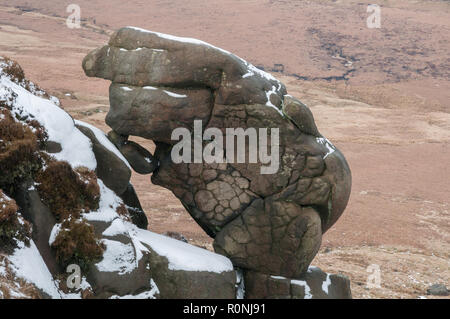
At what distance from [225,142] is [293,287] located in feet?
11.4

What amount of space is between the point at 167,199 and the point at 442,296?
1213cm

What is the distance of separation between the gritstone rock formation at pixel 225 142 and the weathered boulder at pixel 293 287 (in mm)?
134

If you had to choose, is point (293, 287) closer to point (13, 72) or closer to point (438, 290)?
point (438, 290)

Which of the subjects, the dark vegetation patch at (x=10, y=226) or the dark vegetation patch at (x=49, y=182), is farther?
the dark vegetation patch at (x=49, y=182)

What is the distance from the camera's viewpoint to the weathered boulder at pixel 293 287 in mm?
10258

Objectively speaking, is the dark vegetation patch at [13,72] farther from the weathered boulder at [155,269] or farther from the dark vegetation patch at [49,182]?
the weathered boulder at [155,269]

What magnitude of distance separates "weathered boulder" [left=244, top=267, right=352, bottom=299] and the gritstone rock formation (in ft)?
0.44

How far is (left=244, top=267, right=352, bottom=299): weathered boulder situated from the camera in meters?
10.3

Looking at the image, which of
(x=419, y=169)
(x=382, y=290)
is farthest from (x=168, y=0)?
(x=382, y=290)

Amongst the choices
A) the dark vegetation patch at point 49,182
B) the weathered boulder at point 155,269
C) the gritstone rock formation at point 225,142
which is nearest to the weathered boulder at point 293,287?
the gritstone rock formation at point 225,142

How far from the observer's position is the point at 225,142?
403 inches

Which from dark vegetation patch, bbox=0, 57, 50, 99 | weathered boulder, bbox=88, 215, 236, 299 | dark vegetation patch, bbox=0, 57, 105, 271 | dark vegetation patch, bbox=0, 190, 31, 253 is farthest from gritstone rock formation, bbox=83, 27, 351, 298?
dark vegetation patch, bbox=0, 190, 31, 253

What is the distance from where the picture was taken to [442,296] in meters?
13.6

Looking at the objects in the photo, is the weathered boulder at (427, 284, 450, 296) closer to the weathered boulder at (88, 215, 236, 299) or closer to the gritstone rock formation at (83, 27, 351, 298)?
the gritstone rock formation at (83, 27, 351, 298)
